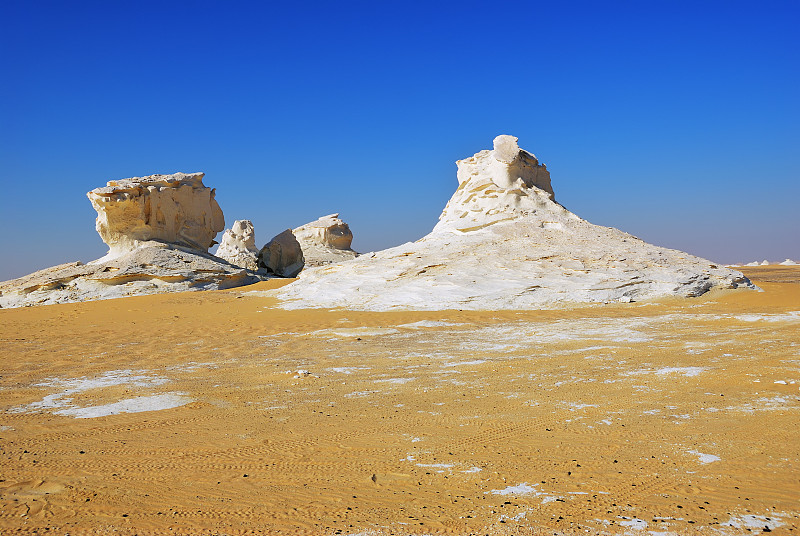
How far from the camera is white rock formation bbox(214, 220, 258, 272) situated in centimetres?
3694

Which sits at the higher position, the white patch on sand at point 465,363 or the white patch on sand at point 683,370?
the white patch on sand at point 465,363

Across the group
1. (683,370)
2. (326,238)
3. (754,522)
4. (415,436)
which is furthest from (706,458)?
(326,238)

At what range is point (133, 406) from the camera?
505 centimetres

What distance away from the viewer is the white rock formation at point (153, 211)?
71.4 feet

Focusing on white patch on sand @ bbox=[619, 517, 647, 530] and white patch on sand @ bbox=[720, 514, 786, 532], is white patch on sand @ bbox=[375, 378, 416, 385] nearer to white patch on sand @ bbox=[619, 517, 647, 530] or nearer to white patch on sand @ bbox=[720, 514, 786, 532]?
white patch on sand @ bbox=[619, 517, 647, 530]

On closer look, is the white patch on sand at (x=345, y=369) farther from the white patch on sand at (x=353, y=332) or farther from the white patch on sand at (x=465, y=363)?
the white patch on sand at (x=353, y=332)

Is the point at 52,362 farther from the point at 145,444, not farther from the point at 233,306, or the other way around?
the point at 233,306

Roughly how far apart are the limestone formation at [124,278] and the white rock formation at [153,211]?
878mm

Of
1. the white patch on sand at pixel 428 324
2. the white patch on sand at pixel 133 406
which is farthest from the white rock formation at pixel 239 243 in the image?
the white patch on sand at pixel 133 406

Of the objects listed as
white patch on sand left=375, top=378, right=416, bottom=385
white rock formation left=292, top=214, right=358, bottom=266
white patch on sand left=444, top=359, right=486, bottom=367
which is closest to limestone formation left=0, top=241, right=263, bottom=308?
white rock formation left=292, top=214, right=358, bottom=266

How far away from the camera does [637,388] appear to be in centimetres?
515

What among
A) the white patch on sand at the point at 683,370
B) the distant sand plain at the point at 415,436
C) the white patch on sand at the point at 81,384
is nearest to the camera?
the distant sand plain at the point at 415,436

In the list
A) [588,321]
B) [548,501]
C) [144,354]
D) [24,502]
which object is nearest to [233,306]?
[144,354]

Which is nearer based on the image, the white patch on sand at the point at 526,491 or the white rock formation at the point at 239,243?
the white patch on sand at the point at 526,491
